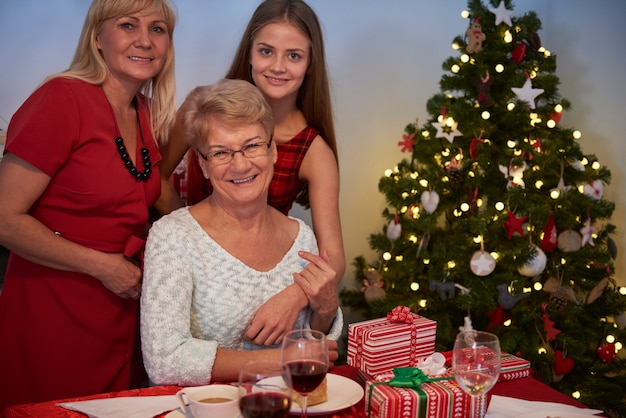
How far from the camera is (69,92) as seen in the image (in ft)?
6.72

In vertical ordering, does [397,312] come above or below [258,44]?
below

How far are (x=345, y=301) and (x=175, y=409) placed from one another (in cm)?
252

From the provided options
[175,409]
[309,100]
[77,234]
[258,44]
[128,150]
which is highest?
[258,44]

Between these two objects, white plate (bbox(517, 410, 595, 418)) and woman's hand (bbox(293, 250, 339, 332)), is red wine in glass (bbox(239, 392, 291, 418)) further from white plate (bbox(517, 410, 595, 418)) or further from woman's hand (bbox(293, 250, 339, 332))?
woman's hand (bbox(293, 250, 339, 332))

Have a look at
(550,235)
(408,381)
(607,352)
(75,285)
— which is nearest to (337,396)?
(408,381)

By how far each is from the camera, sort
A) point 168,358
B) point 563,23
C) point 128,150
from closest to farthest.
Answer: point 168,358 → point 128,150 → point 563,23

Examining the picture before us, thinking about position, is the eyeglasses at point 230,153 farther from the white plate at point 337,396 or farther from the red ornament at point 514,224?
the red ornament at point 514,224

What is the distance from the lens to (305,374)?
1.38 meters

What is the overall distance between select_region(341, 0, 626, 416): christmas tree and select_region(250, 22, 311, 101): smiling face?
1.29 meters

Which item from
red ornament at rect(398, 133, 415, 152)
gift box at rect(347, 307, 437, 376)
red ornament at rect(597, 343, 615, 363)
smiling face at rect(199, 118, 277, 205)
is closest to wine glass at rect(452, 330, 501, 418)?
gift box at rect(347, 307, 437, 376)

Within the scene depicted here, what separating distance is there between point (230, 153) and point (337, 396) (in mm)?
723

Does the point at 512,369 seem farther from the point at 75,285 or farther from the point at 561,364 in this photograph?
the point at 561,364

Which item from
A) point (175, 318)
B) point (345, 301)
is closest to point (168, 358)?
point (175, 318)

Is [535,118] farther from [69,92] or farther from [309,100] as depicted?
[69,92]
